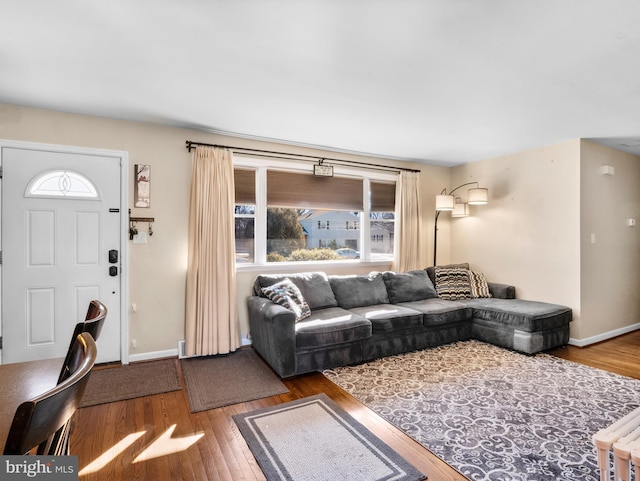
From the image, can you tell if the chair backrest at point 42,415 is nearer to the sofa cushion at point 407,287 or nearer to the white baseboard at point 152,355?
the white baseboard at point 152,355

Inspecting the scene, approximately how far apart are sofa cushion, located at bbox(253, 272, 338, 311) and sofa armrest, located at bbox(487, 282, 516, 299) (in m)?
2.33

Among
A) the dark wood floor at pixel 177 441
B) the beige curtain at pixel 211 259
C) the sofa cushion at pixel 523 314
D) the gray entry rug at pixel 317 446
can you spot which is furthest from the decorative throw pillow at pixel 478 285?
the beige curtain at pixel 211 259

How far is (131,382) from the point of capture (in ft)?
10.4

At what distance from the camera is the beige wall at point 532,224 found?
4.27 m

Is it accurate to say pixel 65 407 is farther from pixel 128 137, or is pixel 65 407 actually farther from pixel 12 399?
pixel 128 137

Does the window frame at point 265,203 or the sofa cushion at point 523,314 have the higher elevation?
the window frame at point 265,203

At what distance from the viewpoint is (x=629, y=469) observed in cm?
153

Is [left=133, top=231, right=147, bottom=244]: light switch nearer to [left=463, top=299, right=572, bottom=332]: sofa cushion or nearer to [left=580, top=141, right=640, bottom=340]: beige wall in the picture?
[left=463, top=299, right=572, bottom=332]: sofa cushion

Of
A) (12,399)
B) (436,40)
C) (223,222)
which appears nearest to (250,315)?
(223,222)

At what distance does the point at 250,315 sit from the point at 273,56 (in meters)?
2.74

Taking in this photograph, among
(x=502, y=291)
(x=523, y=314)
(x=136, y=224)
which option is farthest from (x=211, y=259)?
(x=502, y=291)

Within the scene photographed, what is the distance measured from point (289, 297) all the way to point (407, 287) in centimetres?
180

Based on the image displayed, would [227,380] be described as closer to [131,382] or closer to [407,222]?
[131,382]

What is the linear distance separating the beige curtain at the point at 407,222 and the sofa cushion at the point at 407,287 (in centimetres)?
42
